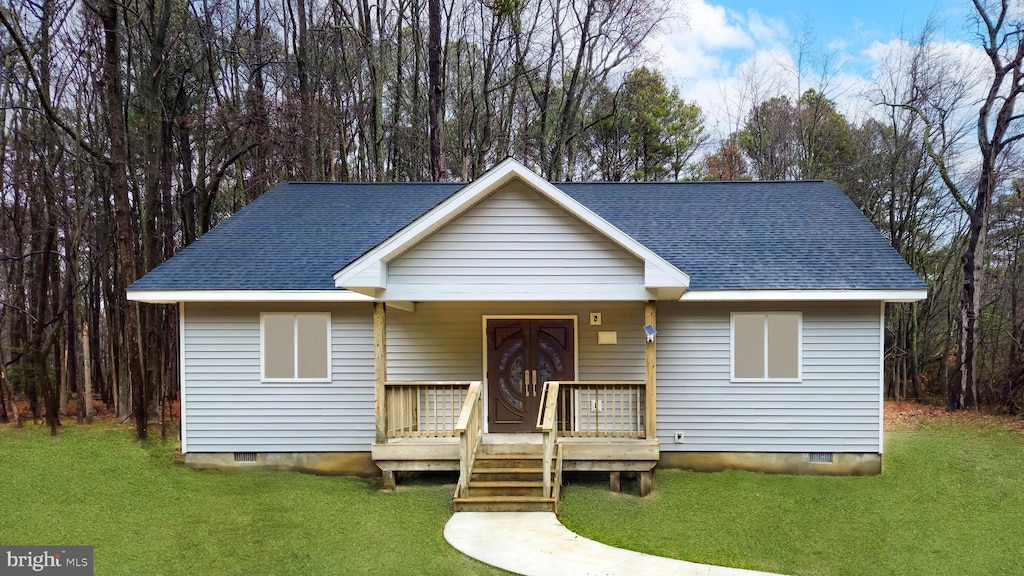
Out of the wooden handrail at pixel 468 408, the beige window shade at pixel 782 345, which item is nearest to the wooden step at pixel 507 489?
the wooden handrail at pixel 468 408

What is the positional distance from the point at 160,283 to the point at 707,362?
8.21 meters

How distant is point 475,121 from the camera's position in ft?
71.8

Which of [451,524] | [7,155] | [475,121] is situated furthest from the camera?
[475,121]

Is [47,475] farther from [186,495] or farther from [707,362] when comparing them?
[707,362]

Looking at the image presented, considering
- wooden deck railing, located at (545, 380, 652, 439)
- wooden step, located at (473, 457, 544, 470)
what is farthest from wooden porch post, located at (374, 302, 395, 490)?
wooden deck railing, located at (545, 380, 652, 439)

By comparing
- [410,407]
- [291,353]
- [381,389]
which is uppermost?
[291,353]

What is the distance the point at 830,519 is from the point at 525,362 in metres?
4.60

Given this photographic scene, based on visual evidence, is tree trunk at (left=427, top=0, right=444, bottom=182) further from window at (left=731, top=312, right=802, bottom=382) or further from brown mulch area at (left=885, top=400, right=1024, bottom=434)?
brown mulch area at (left=885, top=400, right=1024, bottom=434)

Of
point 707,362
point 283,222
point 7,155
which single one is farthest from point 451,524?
point 7,155

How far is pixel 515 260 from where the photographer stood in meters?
8.17

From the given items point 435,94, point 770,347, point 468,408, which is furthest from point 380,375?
point 435,94

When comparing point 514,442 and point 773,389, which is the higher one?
point 773,389

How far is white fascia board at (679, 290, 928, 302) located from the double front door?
2.09 metres

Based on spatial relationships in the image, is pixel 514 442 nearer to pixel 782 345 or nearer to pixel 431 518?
pixel 431 518
